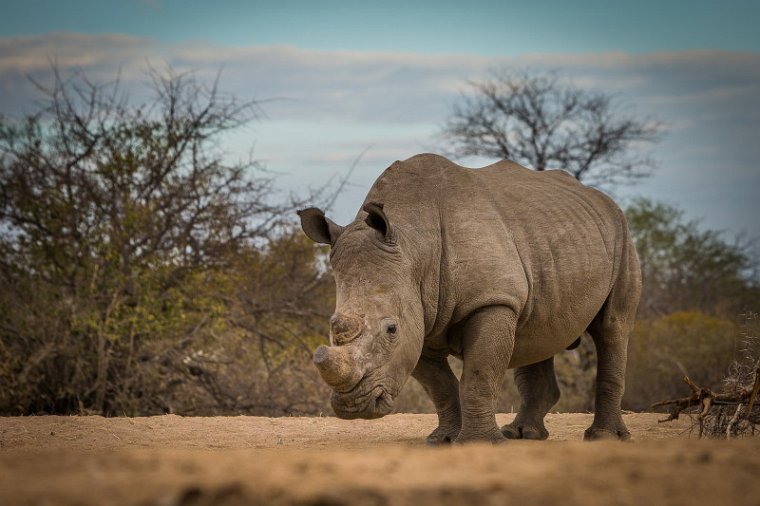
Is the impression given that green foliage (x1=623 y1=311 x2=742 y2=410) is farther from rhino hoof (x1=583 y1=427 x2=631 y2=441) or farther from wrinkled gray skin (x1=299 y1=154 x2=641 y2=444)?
wrinkled gray skin (x1=299 y1=154 x2=641 y2=444)

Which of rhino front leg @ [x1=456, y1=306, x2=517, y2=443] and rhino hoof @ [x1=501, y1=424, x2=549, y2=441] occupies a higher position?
rhino front leg @ [x1=456, y1=306, x2=517, y2=443]

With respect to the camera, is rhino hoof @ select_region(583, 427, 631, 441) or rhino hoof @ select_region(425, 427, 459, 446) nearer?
rhino hoof @ select_region(425, 427, 459, 446)

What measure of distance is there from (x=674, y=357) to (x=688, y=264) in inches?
404

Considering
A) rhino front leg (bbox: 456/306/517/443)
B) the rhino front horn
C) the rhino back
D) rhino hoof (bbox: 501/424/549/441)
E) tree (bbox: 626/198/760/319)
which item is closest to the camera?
the rhino front horn

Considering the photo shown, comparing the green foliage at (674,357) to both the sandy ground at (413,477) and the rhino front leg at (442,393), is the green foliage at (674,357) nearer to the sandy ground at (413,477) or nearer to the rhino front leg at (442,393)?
the rhino front leg at (442,393)

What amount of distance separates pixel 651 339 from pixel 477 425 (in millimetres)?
11892

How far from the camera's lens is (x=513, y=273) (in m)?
7.68

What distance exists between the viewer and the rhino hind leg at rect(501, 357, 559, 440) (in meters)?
9.30

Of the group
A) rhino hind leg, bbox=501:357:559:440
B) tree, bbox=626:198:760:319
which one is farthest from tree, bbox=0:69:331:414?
tree, bbox=626:198:760:319

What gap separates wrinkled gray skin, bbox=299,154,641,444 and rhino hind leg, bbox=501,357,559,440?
20mm

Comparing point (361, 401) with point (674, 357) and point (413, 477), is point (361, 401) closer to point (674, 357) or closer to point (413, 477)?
point (413, 477)

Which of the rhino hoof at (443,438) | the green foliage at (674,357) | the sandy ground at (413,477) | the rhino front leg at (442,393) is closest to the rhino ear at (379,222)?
the rhino front leg at (442,393)

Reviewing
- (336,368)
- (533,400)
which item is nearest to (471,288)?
(336,368)

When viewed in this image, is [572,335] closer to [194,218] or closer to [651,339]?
[194,218]
